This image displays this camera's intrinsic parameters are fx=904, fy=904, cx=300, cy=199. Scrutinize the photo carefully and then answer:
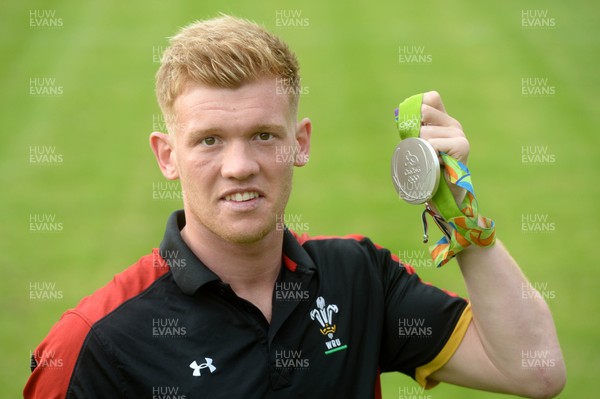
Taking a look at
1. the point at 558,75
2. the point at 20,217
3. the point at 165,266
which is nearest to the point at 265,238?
the point at 165,266

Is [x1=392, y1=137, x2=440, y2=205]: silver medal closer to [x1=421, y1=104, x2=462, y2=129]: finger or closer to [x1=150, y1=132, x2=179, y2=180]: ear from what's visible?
[x1=421, y1=104, x2=462, y2=129]: finger

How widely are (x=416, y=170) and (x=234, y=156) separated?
559mm

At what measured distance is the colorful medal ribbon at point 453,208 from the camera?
8.91ft

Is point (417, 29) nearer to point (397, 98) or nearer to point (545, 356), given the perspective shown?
point (397, 98)

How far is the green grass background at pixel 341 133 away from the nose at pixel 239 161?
4.17 meters

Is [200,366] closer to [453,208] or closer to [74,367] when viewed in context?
[74,367]

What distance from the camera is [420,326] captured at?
119 inches

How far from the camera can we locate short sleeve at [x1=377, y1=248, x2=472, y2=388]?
3.00 metres
